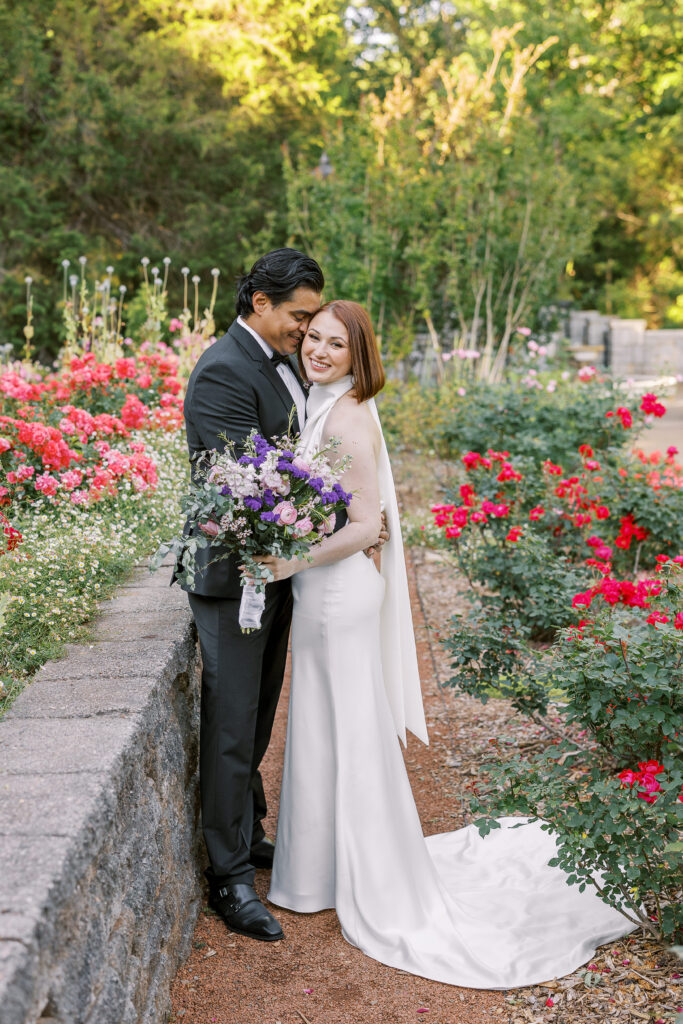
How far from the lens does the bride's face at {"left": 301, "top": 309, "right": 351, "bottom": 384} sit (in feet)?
A: 9.85

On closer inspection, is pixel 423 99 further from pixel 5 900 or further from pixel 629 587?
pixel 5 900

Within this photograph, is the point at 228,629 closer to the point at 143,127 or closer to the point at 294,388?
the point at 294,388

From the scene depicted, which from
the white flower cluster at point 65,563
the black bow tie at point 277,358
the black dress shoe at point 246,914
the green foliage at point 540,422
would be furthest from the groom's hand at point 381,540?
the green foliage at point 540,422

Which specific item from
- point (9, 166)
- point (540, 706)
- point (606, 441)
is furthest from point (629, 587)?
point (9, 166)

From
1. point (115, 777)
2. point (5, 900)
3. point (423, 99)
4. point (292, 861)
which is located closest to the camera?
point (5, 900)

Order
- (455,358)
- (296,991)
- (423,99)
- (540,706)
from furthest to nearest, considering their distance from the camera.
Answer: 1. (423,99)
2. (455,358)
3. (540,706)
4. (296,991)

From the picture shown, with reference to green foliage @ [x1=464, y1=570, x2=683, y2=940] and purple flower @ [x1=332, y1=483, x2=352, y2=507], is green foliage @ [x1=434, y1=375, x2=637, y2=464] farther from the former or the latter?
purple flower @ [x1=332, y1=483, x2=352, y2=507]

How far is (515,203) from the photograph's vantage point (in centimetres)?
1066

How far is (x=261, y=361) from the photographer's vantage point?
2.97m

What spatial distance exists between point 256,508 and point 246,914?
136 centimetres

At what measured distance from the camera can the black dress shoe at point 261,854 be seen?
3457 mm

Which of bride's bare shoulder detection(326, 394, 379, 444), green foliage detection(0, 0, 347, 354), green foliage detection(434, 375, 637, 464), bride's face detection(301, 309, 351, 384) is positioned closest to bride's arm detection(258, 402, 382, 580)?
bride's bare shoulder detection(326, 394, 379, 444)

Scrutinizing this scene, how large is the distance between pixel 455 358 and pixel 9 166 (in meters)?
9.68

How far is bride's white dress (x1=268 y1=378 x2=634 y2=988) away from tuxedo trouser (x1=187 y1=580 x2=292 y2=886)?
0.55ft
